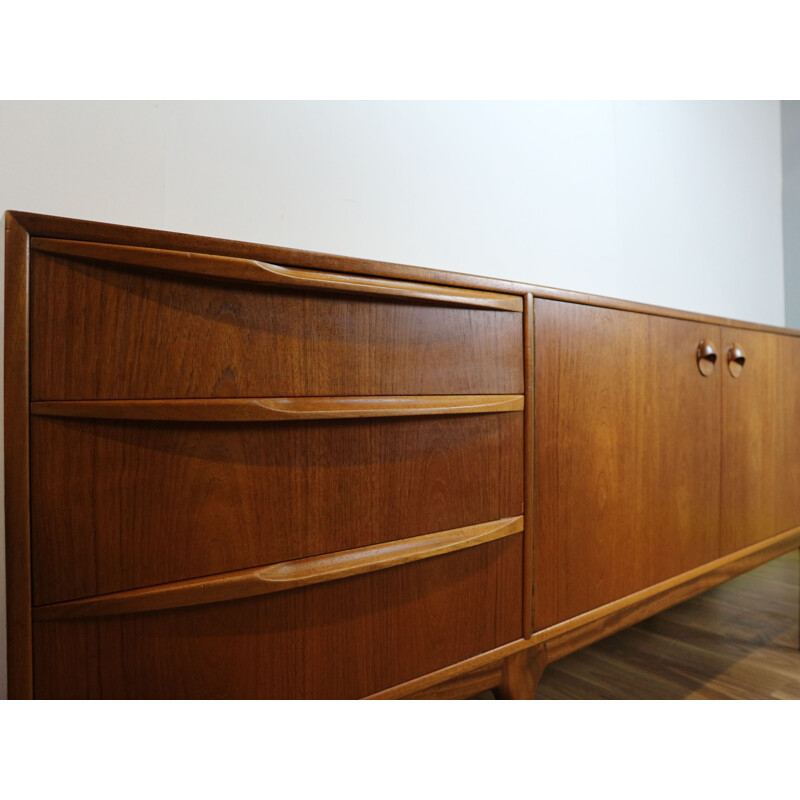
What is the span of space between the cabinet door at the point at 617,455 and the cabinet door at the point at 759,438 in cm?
5

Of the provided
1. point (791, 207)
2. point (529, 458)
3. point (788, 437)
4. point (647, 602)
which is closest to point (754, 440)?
point (788, 437)

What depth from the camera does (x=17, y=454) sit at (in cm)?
48

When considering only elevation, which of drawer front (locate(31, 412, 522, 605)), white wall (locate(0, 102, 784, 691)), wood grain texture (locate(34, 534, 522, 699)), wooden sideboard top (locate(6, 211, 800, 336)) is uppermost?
white wall (locate(0, 102, 784, 691))

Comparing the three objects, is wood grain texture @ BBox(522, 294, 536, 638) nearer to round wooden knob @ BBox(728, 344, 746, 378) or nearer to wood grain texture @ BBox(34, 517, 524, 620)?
wood grain texture @ BBox(34, 517, 524, 620)

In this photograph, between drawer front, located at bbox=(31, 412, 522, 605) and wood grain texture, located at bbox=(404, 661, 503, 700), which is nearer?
drawer front, located at bbox=(31, 412, 522, 605)

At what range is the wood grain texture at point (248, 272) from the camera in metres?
0.50

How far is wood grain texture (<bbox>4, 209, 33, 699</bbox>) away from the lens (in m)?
0.47

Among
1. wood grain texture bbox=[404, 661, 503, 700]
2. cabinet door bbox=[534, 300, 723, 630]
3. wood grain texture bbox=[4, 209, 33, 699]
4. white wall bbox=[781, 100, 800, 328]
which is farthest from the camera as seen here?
white wall bbox=[781, 100, 800, 328]

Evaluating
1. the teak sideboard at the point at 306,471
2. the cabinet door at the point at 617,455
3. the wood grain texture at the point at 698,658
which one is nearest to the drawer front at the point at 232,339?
the teak sideboard at the point at 306,471

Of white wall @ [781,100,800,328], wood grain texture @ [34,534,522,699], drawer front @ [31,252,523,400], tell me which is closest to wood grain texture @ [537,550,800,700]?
wood grain texture @ [34,534,522,699]

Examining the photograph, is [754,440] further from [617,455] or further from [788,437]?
[617,455]

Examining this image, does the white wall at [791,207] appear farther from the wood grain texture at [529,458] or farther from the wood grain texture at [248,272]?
the wood grain texture at [248,272]
